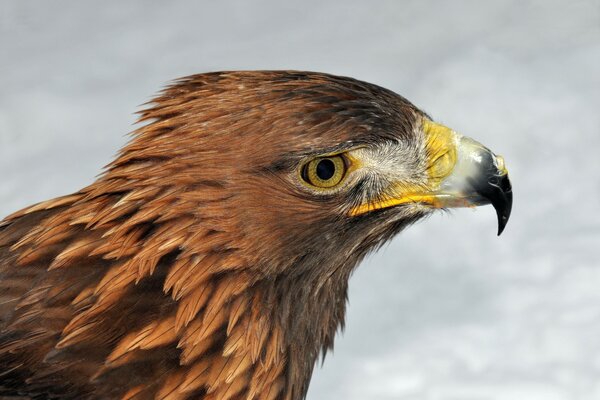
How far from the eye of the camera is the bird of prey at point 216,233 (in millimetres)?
3635

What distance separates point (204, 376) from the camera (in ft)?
12.2

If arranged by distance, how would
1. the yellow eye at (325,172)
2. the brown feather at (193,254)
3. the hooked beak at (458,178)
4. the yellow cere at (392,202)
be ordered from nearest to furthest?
the brown feather at (193,254), the yellow eye at (325,172), the yellow cere at (392,202), the hooked beak at (458,178)

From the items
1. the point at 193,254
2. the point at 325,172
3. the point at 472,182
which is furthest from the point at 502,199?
the point at 193,254

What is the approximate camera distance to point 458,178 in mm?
4117

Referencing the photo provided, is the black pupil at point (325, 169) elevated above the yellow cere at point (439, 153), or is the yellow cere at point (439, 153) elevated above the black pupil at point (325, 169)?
the yellow cere at point (439, 153)

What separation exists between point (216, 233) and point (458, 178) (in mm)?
1308

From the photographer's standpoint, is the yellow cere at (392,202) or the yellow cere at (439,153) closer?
the yellow cere at (392,202)

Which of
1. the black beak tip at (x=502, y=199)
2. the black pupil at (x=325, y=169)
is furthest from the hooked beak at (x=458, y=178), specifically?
the black pupil at (x=325, y=169)

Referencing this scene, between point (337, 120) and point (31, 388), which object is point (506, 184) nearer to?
point (337, 120)

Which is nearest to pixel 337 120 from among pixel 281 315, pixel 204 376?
pixel 281 315

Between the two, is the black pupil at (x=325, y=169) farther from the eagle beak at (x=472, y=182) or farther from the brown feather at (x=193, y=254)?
the eagle beak at (x=472, y=182)

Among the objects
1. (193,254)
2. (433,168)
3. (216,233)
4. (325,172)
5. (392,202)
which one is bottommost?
(193,254)

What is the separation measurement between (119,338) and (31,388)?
0.44 metres

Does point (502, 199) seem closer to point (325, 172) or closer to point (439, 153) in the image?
point (439, 153)
